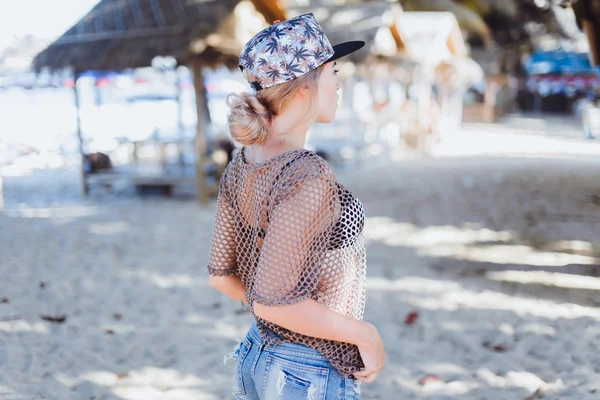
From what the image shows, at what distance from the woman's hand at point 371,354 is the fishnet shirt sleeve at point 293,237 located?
18 centimetres

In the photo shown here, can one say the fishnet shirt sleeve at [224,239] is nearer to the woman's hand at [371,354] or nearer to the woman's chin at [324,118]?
the woman's chin at [324,118]

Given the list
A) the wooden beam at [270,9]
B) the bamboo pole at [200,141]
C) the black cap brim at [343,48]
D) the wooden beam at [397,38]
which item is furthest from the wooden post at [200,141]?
the black cap brim at [343,48]

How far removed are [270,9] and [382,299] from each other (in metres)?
6.31

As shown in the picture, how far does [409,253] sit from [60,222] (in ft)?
15.2

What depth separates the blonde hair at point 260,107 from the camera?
1.28 meters

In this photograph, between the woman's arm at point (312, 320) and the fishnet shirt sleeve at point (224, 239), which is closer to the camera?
the woman's arm at point (312, 320)

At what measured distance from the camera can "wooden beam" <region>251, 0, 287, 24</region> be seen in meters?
9.16

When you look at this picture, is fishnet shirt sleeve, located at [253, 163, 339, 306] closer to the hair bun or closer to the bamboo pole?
the hair bun

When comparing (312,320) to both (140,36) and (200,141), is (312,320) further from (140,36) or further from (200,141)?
(140,36)

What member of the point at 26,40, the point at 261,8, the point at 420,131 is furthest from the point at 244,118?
the point at 26,40

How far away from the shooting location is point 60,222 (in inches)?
299

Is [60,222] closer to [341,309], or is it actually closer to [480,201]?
[480,201]

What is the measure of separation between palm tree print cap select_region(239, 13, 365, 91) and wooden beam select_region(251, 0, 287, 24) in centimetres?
829

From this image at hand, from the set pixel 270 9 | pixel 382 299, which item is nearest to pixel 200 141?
pixel 270 9
